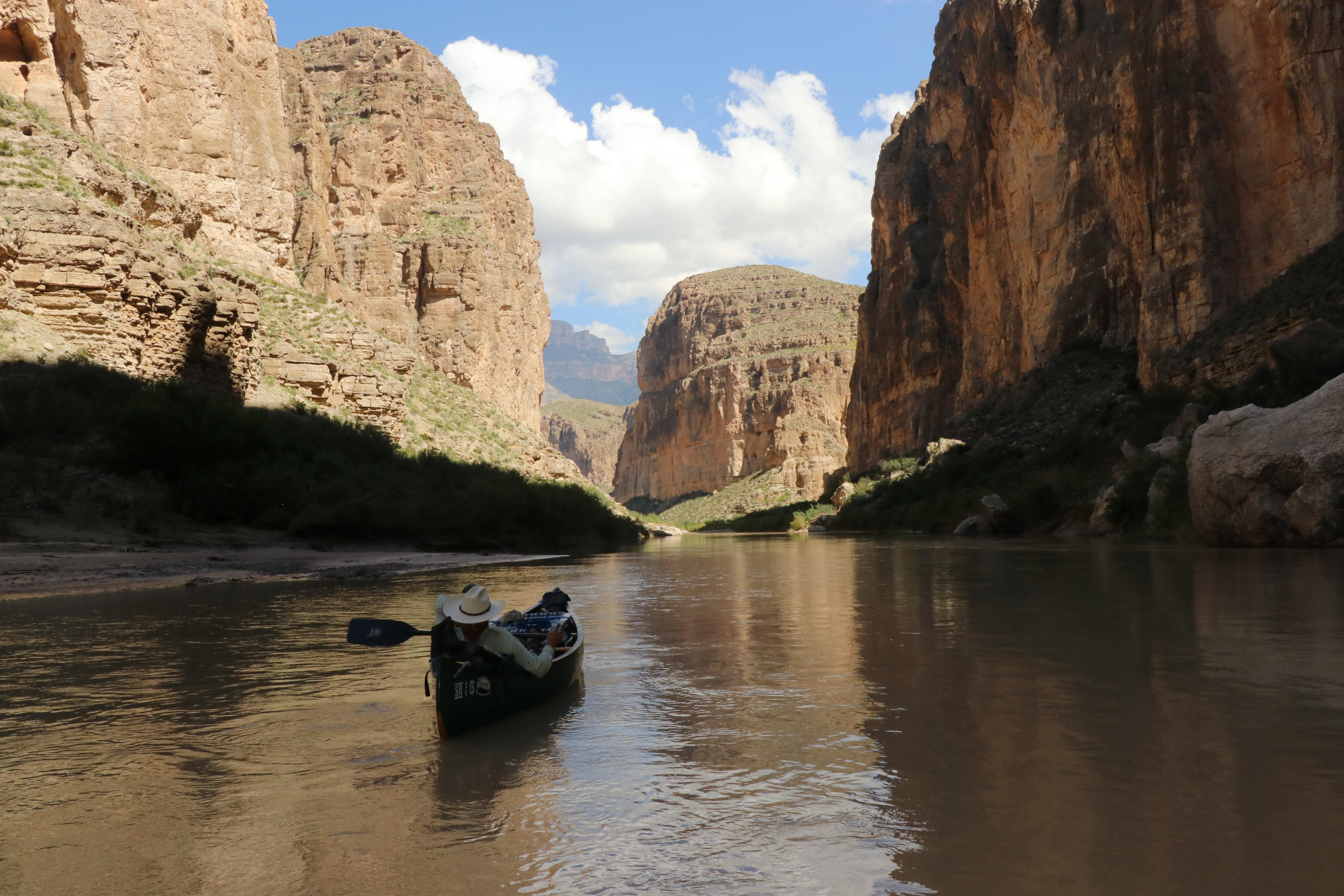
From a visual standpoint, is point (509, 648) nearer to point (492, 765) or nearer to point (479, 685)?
point (479, 685)

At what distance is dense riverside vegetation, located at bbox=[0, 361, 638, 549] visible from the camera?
78.0 feet

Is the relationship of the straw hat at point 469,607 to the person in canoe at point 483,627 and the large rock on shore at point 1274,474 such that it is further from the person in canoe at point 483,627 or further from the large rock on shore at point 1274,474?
the large rock on shore at point 1274,474

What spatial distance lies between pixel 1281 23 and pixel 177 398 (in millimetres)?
37572

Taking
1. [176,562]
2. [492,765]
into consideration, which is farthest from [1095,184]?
[492,765]

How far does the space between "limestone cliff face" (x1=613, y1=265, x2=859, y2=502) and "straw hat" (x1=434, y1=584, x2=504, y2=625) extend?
106 metres

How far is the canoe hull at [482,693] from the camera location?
256 inches

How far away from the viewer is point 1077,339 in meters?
47.4

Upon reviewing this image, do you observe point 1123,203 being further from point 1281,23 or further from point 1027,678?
point 1027,678

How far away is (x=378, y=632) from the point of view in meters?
7.55

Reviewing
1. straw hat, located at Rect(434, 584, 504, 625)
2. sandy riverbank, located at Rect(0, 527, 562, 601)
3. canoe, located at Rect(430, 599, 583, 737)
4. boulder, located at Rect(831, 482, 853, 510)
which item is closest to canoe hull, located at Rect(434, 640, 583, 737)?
canoe, located at Rect(430, 599, 583, 737)

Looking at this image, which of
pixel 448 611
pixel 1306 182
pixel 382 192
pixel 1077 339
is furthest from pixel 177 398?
pixel 382 192

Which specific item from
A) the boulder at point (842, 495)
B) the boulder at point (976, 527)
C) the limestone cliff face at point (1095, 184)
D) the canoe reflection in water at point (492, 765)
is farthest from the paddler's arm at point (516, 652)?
the boulder at point (842, 495)

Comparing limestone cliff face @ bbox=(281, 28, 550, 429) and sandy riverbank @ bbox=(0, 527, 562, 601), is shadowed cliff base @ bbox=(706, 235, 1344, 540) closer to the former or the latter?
sandy riverbank @ bbox=(0, 527, 562, 601)

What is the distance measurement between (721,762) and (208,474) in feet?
82.2
